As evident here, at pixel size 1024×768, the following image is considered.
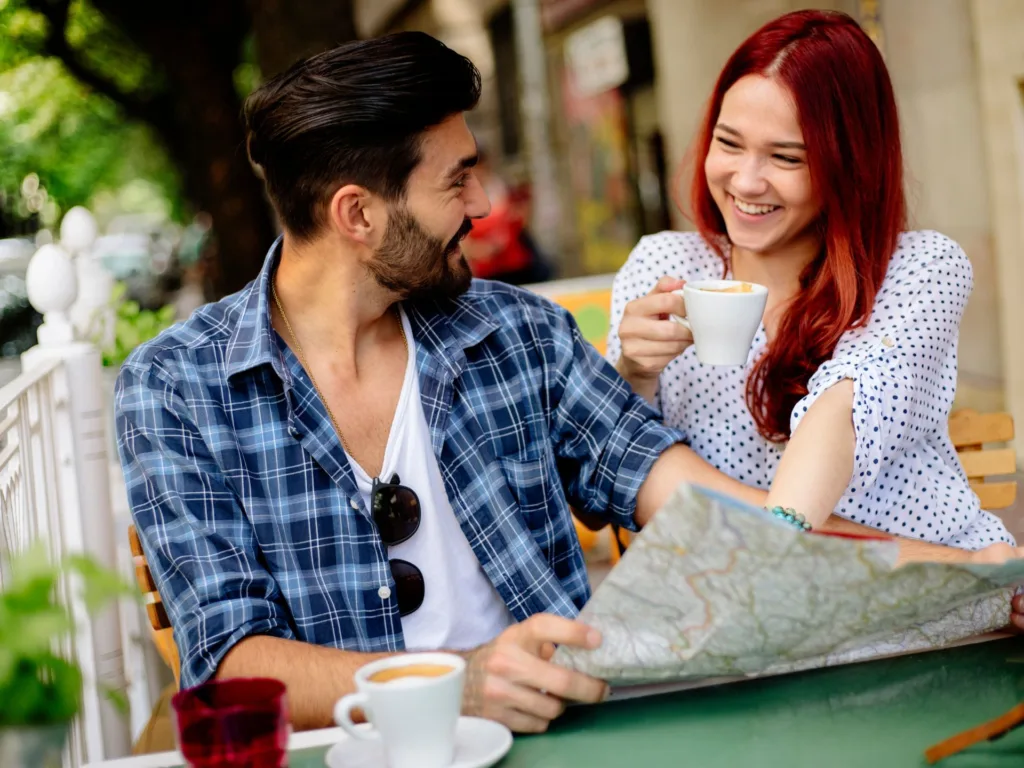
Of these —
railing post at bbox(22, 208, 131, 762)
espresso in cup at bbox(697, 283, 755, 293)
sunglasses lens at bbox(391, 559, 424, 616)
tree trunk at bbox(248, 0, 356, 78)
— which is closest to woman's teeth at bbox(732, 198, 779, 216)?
espresso in cup at bbox(697, 283, 755, 293)

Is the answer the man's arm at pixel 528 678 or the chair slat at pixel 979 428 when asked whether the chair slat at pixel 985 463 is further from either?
the man's arm at pixel 528 678

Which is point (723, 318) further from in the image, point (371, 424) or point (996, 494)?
point (996, 494)

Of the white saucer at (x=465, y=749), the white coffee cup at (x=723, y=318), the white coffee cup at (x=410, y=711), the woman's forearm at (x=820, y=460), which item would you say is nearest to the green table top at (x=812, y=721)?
the white saucer at (x=465, y=749)

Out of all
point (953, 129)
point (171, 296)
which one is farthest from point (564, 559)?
point (171, 296)

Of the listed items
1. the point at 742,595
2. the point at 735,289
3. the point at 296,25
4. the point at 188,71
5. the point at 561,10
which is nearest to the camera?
the point at 742,595

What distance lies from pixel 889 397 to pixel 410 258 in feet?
2.96

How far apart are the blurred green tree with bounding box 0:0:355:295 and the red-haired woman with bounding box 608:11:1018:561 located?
1.09m

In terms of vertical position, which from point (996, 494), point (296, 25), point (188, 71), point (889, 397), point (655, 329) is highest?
point (188, 71)

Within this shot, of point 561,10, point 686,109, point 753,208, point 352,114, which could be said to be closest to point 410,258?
point 352,114

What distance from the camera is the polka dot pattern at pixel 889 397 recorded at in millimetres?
2078

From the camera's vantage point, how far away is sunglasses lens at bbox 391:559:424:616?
7.02 ft

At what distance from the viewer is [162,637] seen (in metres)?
2.21

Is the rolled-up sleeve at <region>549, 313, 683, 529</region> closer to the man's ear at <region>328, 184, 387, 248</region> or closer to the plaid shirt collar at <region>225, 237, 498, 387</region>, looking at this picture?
the plaid shirt collar at <region>225, 237, 498, 387</region>

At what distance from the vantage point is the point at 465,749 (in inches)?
55.6
